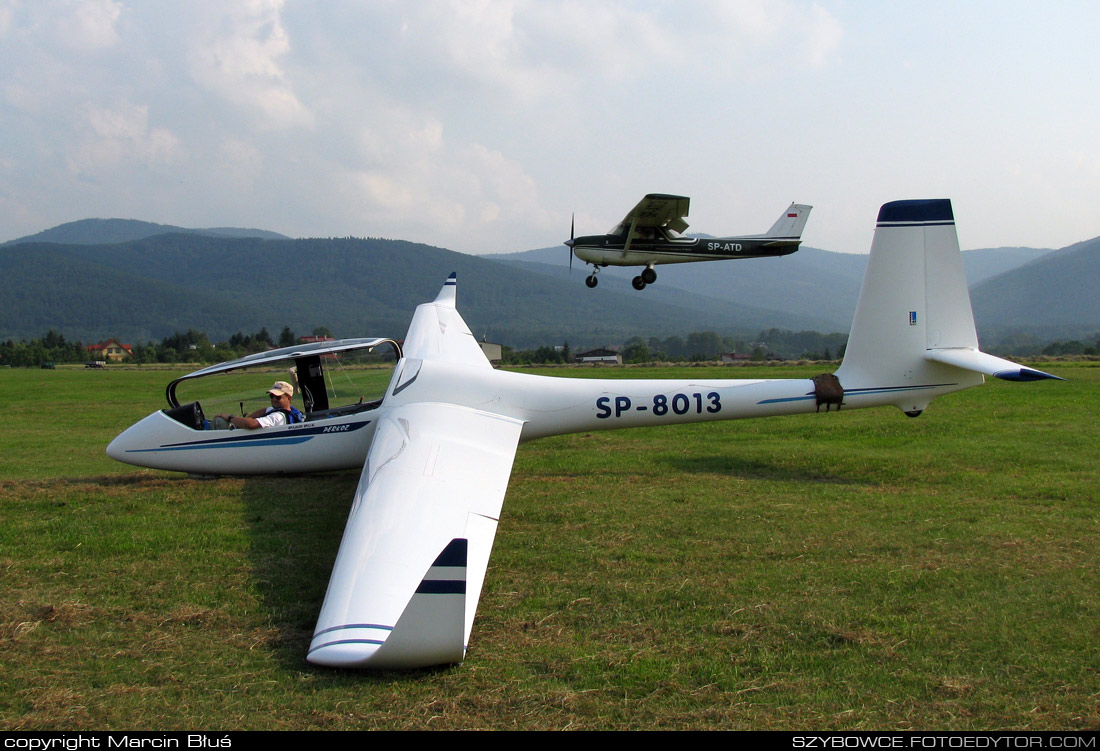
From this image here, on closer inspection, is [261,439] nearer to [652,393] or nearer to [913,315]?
[652,393]

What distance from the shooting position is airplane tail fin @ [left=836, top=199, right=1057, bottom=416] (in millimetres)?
8523

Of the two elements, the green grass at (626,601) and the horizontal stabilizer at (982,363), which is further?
the horizontal stabilizer at (982,363)

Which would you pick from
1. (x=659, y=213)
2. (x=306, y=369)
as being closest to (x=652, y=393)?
(x=306, y=369)

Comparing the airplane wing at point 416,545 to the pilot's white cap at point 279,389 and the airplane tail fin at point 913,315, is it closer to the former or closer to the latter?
the pilot's white cap at point 279,389

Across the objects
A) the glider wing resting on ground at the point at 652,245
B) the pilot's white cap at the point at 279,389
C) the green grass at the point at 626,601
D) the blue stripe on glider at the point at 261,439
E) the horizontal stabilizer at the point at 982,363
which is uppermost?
the glider wing resting on ground at the point at 652,245

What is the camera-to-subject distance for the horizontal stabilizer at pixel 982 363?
285 inches

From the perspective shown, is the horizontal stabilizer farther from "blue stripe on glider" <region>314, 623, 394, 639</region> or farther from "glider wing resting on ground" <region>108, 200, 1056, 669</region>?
"blue stripe on glider" <region>314, 623, 394, 639</region>

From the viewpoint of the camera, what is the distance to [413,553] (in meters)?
4.38

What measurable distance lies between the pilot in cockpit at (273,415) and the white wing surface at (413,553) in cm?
204

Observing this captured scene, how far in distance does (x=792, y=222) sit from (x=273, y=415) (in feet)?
70.1

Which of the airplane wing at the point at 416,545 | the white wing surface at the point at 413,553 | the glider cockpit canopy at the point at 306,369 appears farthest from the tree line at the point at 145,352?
the white wing surface at the point at 413,553

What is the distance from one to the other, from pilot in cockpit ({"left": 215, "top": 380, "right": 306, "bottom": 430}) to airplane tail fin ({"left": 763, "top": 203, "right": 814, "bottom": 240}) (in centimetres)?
1976

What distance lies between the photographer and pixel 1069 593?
4.90 metres

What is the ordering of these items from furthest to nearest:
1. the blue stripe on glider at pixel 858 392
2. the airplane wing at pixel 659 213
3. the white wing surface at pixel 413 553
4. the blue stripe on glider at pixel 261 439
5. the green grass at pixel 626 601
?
the airplane wing at pixel 659 213, the blue stripe on glider at pixel 858 392, the blue stripe on glider at pixel 261 439, the white wing surface at pixel 413 553, the green grass at pixel 626 601
